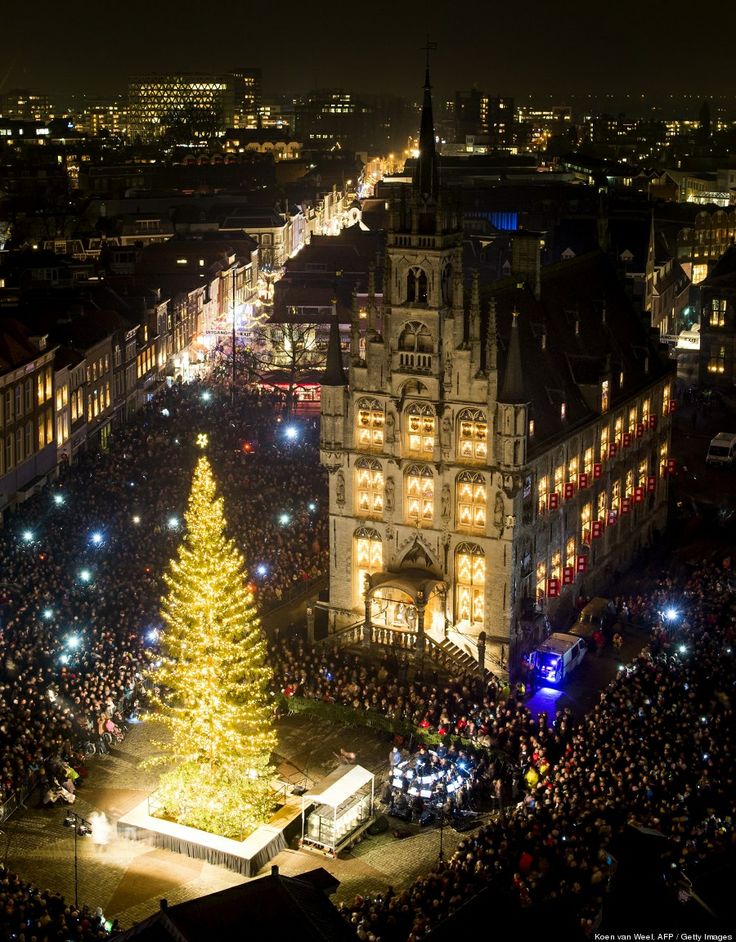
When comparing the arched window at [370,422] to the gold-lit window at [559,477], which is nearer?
the arched window at [370,422]

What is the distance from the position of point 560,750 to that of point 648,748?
469 cm

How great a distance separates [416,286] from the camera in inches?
2611

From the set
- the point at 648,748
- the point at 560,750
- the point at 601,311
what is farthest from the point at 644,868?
the point at 601,311

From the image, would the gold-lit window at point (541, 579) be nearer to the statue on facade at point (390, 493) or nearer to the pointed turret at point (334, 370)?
the statue on facade at point (390, 493)

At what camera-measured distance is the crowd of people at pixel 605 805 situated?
44.8 meters

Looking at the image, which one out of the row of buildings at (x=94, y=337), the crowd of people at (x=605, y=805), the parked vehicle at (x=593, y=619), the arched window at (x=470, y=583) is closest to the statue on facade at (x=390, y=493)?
the arched window at (x=470, y=583)

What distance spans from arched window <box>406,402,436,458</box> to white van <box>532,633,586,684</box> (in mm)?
9870

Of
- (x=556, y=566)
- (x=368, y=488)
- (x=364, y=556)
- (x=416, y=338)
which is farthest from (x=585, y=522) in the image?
(x=416, y=338)

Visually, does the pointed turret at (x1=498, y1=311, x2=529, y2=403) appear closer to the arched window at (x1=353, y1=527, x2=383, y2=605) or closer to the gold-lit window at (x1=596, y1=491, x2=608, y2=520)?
the arched window at (x1=353, y1=527, x2=383, y2=605)

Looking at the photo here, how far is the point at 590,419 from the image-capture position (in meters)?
73.5

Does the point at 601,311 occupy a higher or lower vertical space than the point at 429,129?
lower

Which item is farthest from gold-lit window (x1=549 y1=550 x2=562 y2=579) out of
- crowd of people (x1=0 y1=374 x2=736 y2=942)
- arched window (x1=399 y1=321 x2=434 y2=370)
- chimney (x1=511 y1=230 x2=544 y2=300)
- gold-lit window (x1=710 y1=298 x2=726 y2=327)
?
gold-lit window (x1=710 y1=298 x2=726 y2=327)

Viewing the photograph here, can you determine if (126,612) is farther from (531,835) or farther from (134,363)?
(134,363)

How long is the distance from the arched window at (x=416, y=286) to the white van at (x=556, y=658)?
16.0m
